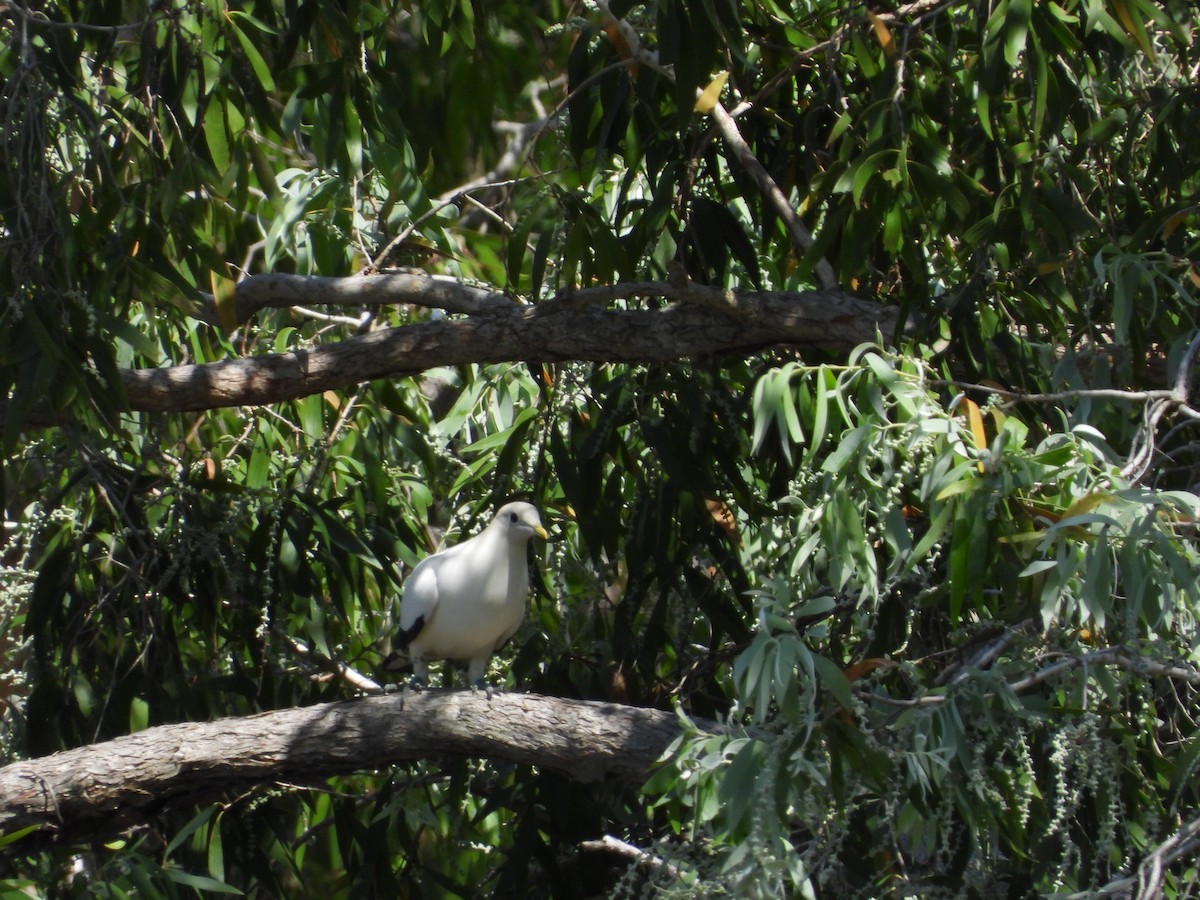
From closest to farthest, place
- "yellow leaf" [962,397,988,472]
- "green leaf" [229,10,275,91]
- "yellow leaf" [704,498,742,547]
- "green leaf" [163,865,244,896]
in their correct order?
"yellow leaf" [962,397,988,472] → "green leaf" [163,865,244,896] → "green leaf" [229,10,275,91] → "yellow leaf" [704,498,742,547]

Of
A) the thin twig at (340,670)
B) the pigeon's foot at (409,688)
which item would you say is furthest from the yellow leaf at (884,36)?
the thin twig at (340,670)

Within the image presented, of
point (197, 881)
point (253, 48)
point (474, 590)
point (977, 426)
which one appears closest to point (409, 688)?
point (474, 590)

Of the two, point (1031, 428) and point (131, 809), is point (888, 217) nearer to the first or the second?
point (1031, 428)

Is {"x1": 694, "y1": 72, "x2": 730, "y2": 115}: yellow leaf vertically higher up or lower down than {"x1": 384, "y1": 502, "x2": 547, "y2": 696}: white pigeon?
higher up

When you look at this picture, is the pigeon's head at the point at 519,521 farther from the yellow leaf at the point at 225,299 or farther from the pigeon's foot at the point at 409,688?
the yellow leaf at the point at 225,299

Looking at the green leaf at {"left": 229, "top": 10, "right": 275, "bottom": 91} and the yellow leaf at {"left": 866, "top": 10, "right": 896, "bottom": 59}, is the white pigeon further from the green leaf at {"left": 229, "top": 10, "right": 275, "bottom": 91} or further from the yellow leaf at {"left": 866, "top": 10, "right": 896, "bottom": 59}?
the yellow leaf at {"left": 866, "top": 10, "right": 896, "bottom": 59}

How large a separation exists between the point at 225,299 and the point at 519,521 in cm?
84

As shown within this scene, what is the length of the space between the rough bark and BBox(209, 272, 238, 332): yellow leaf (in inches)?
34.7

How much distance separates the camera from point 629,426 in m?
3.64

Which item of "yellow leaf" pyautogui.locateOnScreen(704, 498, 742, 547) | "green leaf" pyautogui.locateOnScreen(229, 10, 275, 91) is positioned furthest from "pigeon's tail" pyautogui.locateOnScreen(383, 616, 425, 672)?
"green leaf" pyautogui.locateOnScreen(229, 10, 275, 91)

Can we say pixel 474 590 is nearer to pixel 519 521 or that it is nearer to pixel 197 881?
pixel 519 521

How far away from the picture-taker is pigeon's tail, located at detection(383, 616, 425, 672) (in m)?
3.41

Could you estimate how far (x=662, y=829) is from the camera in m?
3.13

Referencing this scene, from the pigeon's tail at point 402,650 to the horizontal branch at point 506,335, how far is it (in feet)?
2.10
